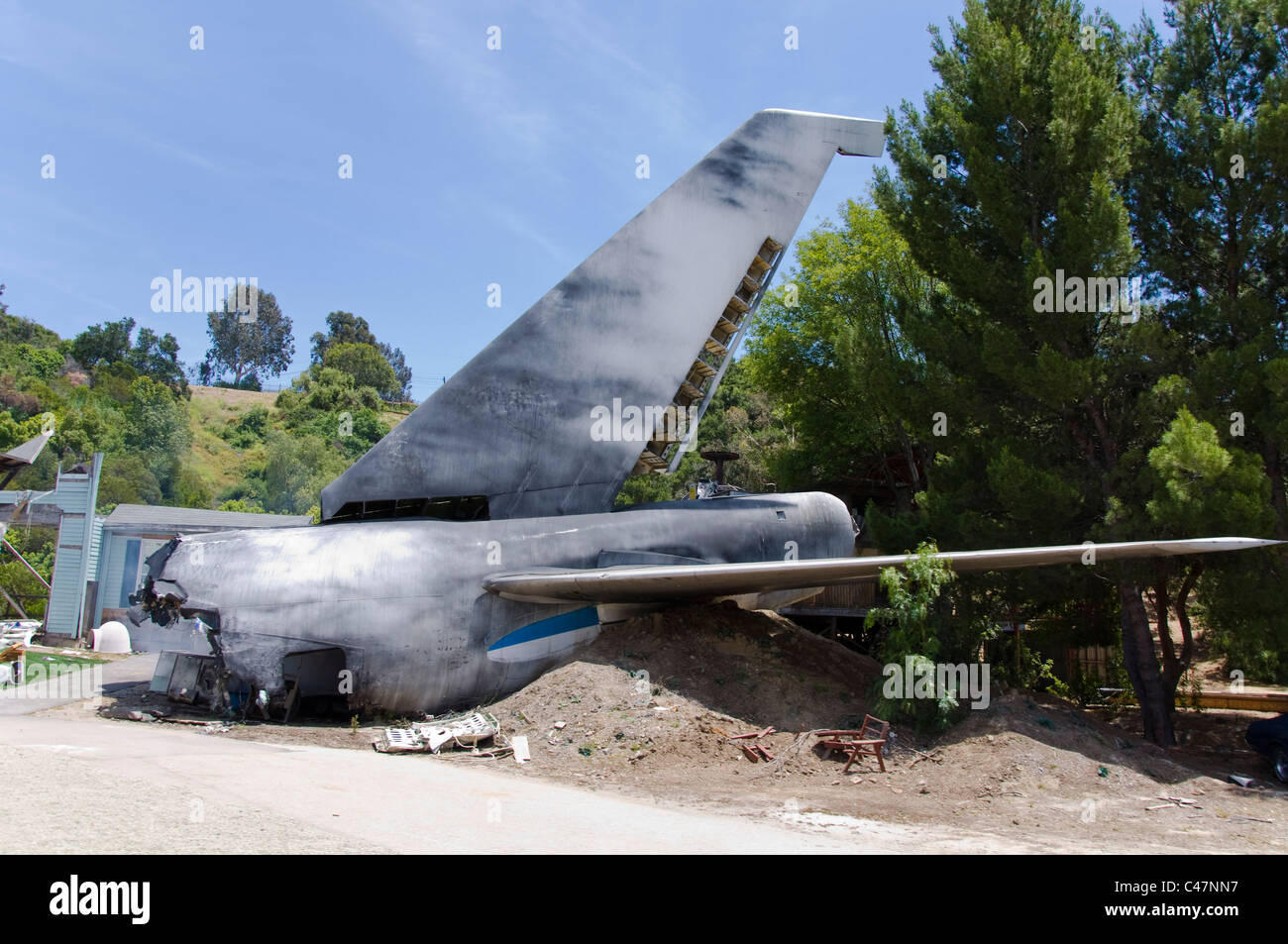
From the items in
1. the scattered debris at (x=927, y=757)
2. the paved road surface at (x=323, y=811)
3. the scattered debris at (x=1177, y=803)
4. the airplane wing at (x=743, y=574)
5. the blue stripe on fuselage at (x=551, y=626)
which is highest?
the airplane wing at (x=743, y=574)

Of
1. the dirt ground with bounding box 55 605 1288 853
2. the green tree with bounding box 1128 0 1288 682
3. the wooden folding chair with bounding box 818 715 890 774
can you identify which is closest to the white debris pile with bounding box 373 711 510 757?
the dirt ground with bounding box 55 605 1288 853

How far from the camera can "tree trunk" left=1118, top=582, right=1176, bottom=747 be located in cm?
1750

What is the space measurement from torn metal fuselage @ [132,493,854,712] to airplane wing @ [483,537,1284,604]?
24.3 inches

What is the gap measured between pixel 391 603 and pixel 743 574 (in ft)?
19.0

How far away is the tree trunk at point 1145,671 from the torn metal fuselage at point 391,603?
9.56 metres

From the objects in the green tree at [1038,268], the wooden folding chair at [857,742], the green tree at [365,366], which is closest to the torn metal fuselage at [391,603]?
the wooden folding chair at [857,742]

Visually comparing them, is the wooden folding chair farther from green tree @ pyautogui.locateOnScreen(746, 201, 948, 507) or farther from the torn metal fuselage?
green tree @ pyautogui.locateOnScreen(746, 201, 948, 507)

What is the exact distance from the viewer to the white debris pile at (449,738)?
13320 millimetres

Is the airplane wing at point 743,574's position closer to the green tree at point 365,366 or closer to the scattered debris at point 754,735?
the scattered debris at point 754,735

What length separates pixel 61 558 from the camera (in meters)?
29.1

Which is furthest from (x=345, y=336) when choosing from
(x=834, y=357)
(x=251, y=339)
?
(x=834, y=357)

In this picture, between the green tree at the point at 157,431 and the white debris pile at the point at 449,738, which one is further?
the green tree at the point at 157,431

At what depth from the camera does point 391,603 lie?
47.9 ft

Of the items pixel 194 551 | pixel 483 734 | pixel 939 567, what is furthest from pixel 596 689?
pixel 194 551
